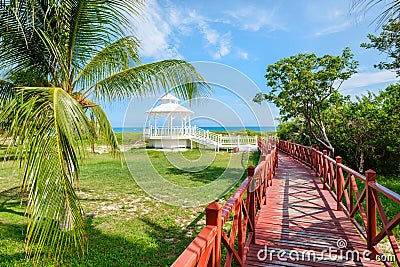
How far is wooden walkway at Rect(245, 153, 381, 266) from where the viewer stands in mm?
3078

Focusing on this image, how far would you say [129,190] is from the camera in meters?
8.33

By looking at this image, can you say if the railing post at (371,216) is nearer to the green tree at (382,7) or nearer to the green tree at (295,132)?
the green tree at (382,7)

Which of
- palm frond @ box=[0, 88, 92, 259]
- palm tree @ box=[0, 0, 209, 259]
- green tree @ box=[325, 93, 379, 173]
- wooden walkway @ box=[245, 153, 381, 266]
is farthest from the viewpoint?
green tree @ box=[325, 93, 379, 173]

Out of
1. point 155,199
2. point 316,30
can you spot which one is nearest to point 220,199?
point 155,199

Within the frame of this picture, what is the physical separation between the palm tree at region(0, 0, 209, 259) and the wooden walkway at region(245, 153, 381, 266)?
2.26 m

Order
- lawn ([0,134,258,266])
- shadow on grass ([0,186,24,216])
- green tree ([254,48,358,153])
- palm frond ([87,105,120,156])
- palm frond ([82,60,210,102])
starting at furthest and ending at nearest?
green tree ([254,48,358,153]) → shadow on grass ([0,186,24,216]) → palm frond ([87,105,120,156]) → palm frond ([82,60,210,102]) → lawn ([0,134,258,266])

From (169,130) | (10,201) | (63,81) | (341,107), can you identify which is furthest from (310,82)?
(169,130)

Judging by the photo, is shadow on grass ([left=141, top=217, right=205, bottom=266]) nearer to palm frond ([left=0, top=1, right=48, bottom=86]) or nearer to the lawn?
the lawn

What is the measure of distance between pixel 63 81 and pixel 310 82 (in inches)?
357

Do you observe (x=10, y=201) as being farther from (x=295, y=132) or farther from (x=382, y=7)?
(x=295, y=132)

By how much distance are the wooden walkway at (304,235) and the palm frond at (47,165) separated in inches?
80.5

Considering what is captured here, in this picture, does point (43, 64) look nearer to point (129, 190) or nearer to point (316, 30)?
point (129, 190)

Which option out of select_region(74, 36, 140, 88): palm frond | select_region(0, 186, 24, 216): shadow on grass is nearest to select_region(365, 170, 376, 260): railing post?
select_region(74, 36, 140, 88): palm frond

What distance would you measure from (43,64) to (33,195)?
3.01 meters
